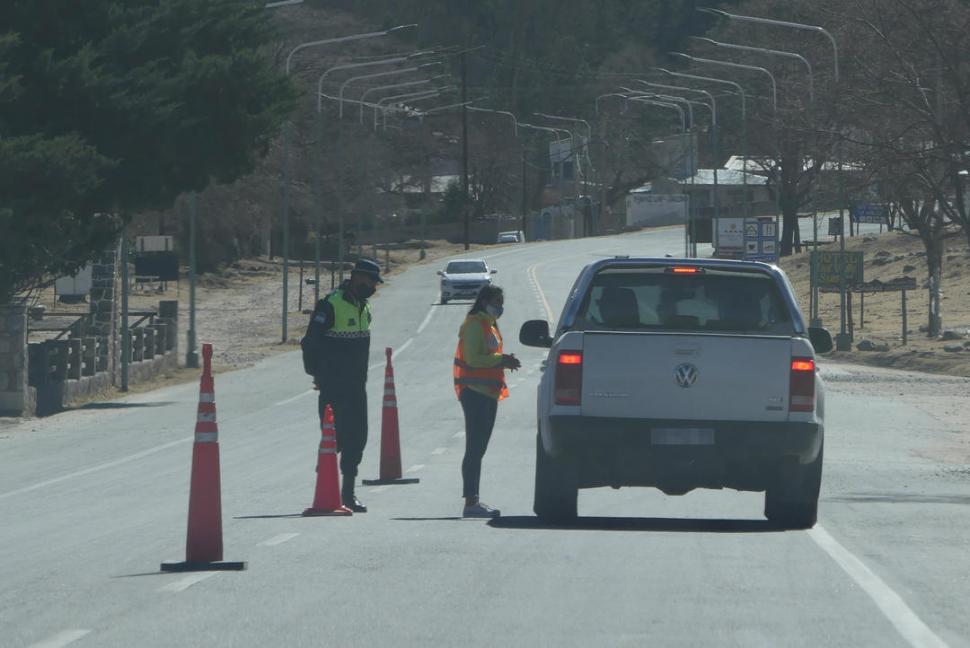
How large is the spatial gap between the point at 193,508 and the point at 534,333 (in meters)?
3.86

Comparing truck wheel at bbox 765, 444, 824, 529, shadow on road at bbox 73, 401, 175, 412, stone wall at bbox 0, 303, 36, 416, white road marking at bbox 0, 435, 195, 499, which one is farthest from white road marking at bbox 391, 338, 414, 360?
truck wheel at bbox 765, 444, 824, 529

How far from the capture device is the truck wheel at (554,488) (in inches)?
494

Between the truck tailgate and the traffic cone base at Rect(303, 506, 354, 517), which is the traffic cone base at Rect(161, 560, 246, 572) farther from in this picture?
the traffic cone base at Rect(303, 506, 354, 517)

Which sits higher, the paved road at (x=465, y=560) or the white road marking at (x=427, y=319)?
the paved road at (x=465, y=560)

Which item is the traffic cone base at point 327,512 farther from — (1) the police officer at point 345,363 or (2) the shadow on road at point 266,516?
(1) the police officer at point 345,363

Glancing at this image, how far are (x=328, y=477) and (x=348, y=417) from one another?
71 cm

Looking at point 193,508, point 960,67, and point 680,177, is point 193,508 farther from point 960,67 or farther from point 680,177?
point 680,177

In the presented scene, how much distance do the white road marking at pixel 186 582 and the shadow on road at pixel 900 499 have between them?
7.42 m

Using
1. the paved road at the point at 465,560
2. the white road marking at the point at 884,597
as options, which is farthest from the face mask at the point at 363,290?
the white road marking at the point at 884,597

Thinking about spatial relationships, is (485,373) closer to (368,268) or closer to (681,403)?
(368,268)

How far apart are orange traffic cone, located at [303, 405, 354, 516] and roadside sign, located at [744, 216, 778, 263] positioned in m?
47.1

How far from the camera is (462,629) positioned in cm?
852

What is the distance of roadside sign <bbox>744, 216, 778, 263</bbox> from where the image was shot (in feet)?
197

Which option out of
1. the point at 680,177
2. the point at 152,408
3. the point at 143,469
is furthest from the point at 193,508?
the point at 680,177
